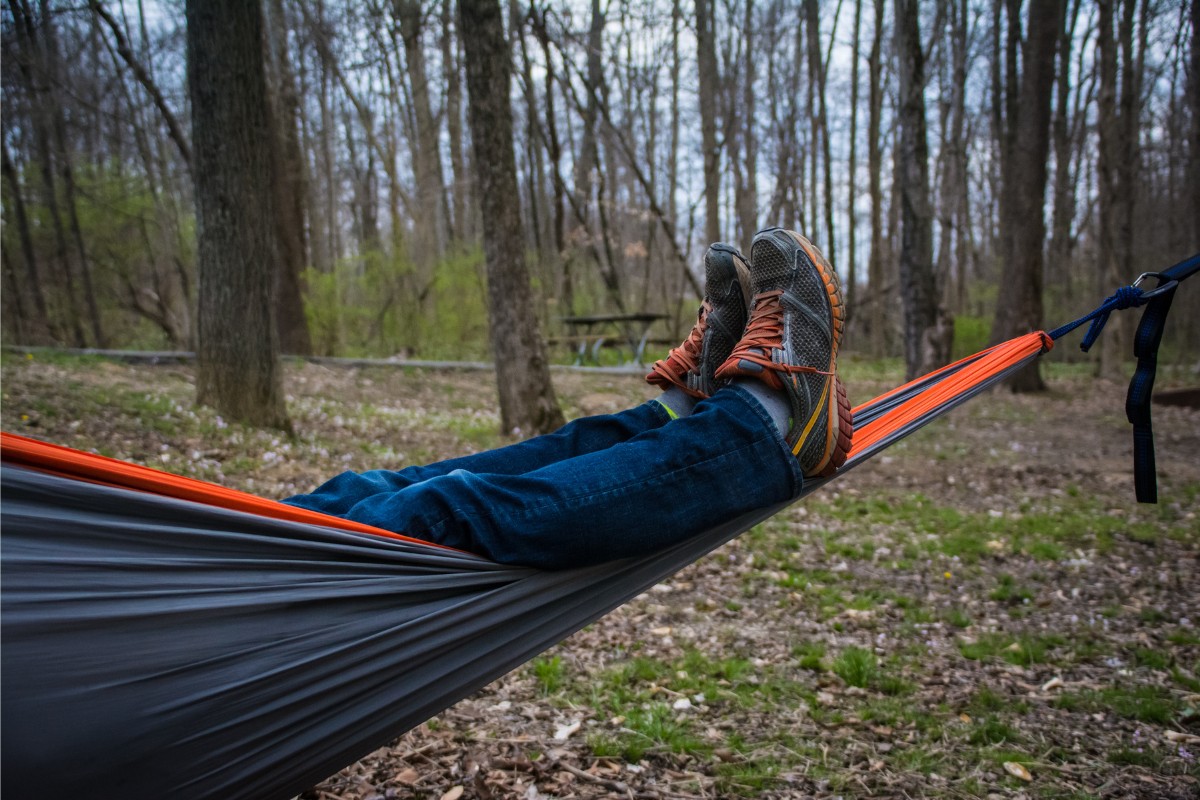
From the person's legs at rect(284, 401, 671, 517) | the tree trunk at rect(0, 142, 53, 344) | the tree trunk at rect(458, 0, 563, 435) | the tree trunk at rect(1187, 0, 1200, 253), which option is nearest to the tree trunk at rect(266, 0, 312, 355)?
the tree trunk at rect(0, 142, 53, 344)

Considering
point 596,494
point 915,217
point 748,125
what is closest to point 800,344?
point 596,494

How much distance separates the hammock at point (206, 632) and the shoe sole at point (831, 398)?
634 mm

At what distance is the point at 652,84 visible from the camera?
45.1 feet

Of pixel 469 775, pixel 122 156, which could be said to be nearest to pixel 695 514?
pixel 469 775

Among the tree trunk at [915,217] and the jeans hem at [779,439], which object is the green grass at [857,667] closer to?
the jeans hem at [779,439]

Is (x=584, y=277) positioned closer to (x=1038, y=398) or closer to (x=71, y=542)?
(x=1038, y=398)

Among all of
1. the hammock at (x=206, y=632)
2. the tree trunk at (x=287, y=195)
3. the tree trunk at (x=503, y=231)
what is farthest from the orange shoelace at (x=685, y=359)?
the tree trunk at (x=287, y=195)

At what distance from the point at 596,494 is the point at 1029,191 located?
348 inches

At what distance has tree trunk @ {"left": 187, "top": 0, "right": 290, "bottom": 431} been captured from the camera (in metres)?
4.54

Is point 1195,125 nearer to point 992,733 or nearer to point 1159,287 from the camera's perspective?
point 1159,287

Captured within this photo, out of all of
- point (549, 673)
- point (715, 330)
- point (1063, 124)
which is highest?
point (1063, 124)

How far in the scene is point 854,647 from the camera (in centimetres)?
239

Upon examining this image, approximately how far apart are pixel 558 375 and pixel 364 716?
785 cm

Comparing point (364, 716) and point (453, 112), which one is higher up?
point (453, 112)
